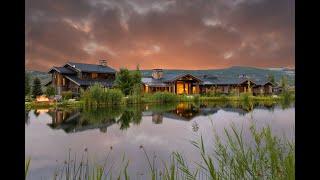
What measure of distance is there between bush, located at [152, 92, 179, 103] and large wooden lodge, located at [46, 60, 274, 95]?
5.28 metres

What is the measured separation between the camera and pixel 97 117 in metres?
17.0

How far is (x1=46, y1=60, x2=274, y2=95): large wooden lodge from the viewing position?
29734mm

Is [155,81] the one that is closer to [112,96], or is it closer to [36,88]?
[36,88]

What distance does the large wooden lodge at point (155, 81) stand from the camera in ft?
97.6

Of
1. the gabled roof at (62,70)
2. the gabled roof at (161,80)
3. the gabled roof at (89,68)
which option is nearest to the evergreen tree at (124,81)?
the gabled roof at (89,68)

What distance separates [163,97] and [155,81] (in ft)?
34.8

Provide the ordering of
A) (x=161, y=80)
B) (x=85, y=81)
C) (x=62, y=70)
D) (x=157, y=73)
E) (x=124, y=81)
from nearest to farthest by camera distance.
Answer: (x=124, y=81)
(x=85, y=81)
(x=62, y=70)
(x=161, y=80)
(x=157, y=73)

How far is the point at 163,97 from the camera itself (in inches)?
1072

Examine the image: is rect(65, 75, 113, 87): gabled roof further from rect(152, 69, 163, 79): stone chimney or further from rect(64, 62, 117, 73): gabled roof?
rect(152, 69, 163, 79): stone chimney

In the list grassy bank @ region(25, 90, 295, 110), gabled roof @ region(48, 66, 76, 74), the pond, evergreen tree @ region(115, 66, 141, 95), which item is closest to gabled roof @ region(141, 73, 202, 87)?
grassy bank @ region(25, 90, 295, 110)

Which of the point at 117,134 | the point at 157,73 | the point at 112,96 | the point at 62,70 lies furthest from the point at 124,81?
the point at 117,134
